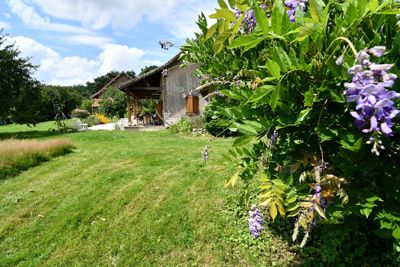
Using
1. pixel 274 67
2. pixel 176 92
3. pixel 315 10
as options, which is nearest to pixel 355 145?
pixel 274 67

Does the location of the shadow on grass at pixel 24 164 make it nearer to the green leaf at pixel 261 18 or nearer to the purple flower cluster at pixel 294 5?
the purple flower cluster at pixel 294 5

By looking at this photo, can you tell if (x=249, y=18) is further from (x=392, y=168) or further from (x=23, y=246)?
(x=23, y=246)

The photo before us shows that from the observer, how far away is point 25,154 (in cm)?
983

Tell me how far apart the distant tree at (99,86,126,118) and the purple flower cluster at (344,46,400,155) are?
38.9 metres

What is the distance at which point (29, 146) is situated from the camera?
10664mm

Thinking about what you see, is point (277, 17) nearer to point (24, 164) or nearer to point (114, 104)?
point (24, 164)

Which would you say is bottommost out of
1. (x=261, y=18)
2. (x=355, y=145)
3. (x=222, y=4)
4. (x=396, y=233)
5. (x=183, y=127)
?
(x=183, y=127)

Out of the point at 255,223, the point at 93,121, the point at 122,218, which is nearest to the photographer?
the point at 255,223

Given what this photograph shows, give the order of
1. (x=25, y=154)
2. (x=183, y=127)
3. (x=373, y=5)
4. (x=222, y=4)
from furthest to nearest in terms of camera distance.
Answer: (x=183, y=127)
(x=25, y=154)
(x=222, y=4)
(x=373, y=5)

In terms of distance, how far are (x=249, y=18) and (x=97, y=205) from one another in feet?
15.3

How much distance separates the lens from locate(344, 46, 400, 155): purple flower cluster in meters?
1.17

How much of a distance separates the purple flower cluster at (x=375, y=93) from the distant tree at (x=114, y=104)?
1533 inches

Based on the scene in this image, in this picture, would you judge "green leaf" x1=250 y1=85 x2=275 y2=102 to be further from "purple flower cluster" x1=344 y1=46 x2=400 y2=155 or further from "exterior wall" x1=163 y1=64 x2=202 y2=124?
"exterior wall" x1=163 y1=64 x2=202 y2=124

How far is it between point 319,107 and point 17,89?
25.7 meters
